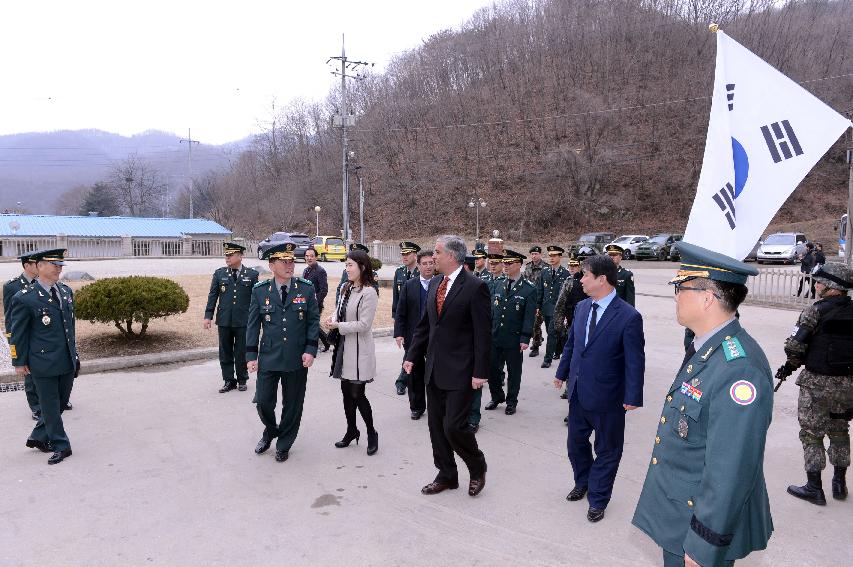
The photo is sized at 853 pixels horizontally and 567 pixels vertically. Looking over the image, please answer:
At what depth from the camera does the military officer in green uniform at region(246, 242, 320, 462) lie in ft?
17.6

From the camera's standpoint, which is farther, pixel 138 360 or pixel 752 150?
pixel 138 360

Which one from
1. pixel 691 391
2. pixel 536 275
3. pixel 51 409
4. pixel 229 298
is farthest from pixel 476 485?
pixel 536 275

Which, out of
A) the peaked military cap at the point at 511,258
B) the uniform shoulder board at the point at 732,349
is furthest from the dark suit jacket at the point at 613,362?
the peaked military cap at the point at 511,258

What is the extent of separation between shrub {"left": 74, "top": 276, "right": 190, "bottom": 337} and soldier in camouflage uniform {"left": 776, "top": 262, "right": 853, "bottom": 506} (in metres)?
8.87

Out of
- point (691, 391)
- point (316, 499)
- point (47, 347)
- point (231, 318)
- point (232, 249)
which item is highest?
point (232, 249)

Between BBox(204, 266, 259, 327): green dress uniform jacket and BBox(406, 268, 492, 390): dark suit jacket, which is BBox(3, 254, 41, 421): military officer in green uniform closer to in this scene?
BBox(204, 266, 259, 327): green dress uniform jacket

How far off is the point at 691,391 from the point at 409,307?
4.60 m

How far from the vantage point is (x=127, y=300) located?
9289mm

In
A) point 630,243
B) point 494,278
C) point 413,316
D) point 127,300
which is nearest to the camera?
point 413,316

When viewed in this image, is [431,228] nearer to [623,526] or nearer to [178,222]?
[178,222]

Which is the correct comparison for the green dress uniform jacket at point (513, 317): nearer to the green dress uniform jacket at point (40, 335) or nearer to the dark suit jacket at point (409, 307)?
the dark suit jacket at point (409, 307)

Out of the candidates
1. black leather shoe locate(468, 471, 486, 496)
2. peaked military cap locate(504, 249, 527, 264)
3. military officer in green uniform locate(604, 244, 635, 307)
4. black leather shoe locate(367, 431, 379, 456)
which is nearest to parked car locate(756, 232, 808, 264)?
military officer in green uniform locate(604, 244, 635, 307)

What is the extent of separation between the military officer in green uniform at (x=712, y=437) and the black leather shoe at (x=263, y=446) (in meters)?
3.93

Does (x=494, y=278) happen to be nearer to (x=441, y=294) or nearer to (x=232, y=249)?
(x=441, y=294)
